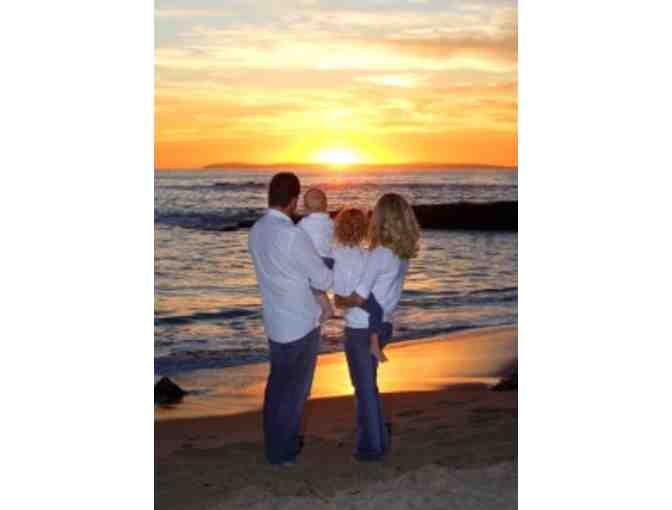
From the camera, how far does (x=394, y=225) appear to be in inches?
272

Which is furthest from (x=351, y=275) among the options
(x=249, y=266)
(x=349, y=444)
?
(x=249, y=266)

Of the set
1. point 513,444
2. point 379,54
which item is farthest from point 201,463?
point 379,54

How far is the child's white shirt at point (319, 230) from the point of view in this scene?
7.05 m

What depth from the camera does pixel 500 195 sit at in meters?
10.9

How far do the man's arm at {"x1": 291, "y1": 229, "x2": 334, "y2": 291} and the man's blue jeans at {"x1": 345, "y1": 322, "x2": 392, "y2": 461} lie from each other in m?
0.31

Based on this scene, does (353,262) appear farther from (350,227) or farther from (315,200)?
(315,200)

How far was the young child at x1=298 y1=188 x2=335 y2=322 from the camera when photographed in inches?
277

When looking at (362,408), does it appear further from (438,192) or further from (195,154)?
(438,192)

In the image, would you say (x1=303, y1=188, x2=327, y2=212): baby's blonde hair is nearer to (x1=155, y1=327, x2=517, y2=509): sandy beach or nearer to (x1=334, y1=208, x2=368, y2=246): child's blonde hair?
(x1=334, y1=208, x2=368, y2=246): child's blonde hair

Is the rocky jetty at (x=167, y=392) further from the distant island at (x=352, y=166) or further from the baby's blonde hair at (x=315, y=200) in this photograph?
the baby's blonde hair at (x=315, y=200)

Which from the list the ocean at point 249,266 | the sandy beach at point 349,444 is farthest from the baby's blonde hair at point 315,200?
the ocean at point 249,266

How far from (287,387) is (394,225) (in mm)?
1030

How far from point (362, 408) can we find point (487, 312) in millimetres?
3969

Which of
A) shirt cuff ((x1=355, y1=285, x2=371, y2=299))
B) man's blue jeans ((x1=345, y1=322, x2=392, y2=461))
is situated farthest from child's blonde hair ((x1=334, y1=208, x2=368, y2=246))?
man's blue jeans ((x1=345, y1=322, x2=392, y2=461))
